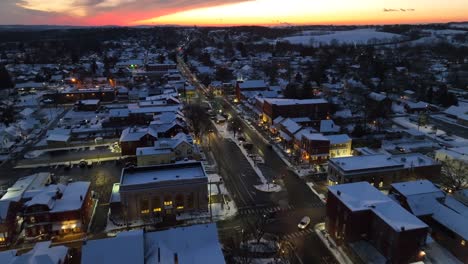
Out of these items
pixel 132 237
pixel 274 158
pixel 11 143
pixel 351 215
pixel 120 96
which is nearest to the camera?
pixel 132 237

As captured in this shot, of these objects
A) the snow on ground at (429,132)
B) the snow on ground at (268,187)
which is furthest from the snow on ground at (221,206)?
the snow on ground at (429,132)

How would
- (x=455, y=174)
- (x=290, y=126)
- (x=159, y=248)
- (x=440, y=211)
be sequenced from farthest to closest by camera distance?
(x=290, y=126) < (x=455, y=174) < (x=440, y=211) < (x=159, y=248)

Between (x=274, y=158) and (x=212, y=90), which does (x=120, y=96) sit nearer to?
(x=212, y=90)

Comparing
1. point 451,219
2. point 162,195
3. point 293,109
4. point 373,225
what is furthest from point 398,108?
point 162,195

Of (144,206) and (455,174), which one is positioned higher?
(144,206)

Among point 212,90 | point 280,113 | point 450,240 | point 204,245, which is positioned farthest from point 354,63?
point 204,245

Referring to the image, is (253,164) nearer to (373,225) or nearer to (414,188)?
(414,188)

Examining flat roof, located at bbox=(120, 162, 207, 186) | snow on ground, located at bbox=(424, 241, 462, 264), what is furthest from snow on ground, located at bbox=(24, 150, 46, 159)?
snow on ground, located at bbox=(424, 241, 462, 264)
